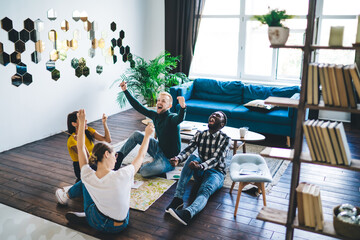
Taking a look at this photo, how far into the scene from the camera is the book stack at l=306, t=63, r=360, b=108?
2.08 metres

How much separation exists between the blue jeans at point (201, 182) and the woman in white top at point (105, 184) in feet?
2.00

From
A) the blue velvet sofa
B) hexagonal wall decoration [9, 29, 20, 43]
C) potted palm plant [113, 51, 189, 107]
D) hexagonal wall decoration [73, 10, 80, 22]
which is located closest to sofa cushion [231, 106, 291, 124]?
the blue velvet sofa

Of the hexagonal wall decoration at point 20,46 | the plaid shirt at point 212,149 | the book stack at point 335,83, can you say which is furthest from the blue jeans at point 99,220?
the hexagonal wall decoration at point 20,46

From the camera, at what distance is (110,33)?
20.9ft

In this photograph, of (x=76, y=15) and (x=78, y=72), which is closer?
(x=76, y=15)

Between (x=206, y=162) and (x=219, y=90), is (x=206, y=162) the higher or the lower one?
the lower one

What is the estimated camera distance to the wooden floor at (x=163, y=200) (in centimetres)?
296

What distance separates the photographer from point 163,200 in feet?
11.4

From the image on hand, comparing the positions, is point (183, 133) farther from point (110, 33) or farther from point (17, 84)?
point (110, 33)

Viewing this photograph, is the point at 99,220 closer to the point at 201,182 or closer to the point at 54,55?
the point at 201,182

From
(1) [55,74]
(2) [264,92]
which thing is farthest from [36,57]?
(2) [264,92]

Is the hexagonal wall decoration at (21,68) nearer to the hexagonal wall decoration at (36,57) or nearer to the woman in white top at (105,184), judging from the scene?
the hexagonal wall decoration at (36,57)

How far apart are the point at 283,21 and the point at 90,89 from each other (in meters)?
4.39

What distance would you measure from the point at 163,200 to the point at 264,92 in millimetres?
3030
